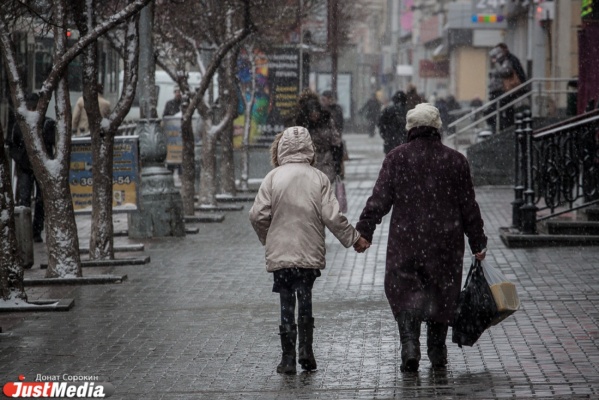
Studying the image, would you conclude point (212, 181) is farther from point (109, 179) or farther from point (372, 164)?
point (372, 164)

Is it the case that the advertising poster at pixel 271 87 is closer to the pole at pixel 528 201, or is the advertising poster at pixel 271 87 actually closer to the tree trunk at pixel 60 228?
the pole at pixel 528 201

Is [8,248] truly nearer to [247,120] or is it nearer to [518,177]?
[518,177]

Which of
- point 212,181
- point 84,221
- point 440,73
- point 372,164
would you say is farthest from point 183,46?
point 440,73

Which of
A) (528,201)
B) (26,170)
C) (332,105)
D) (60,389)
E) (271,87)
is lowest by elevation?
(60,389)

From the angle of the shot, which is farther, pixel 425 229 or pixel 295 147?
pixel 295 147

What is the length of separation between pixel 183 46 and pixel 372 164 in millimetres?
13210

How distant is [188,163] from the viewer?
781 inches

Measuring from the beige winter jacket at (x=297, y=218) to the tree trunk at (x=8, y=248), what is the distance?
3142 millimetres

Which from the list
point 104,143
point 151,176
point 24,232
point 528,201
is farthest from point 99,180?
point 528,201

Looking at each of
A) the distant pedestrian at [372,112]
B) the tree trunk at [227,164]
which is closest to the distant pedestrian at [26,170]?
the tree trunk at [227,164]

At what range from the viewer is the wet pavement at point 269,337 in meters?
8.02

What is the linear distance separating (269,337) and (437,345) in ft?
5.41

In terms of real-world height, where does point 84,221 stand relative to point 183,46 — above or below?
below

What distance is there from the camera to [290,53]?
87.0ft
